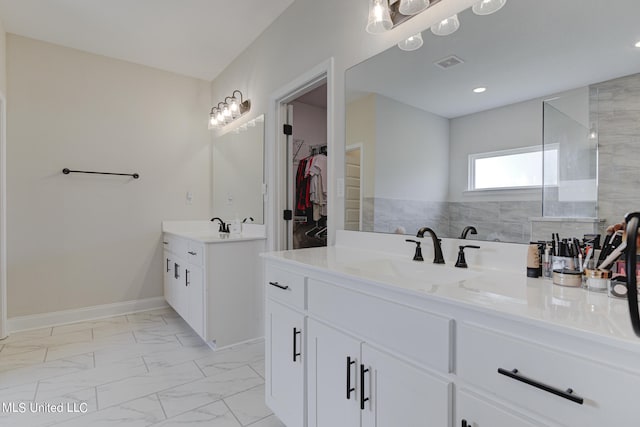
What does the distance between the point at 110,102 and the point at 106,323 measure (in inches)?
87.6

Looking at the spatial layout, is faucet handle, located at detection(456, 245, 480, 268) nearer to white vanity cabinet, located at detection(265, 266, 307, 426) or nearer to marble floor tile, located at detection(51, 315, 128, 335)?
white vanity cabinet, located at detection(265, 266, 307, 426)

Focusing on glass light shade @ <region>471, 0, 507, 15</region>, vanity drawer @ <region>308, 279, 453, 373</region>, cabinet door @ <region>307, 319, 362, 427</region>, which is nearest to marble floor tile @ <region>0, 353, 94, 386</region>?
cabinet door @ <region>307, 319, 362, 427</region>

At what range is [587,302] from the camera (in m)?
0.78

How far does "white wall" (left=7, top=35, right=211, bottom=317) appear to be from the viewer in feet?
9.48

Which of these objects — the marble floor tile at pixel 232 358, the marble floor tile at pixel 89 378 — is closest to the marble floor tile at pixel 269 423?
the marble floor tile at pixel 232 358

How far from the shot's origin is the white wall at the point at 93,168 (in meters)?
2.89

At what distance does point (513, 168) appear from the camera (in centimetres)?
121

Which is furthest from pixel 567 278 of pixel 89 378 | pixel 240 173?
pixel 240 173

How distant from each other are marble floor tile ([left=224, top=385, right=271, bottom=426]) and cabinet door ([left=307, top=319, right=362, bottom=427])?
0.50 meters

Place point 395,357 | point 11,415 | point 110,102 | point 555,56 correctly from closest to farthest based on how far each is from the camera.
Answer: point 395,357
point 555,56
point 11,415
point 110,102

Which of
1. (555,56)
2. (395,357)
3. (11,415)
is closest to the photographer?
(395,357)

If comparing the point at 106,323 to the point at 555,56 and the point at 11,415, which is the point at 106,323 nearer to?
the point at 11,415

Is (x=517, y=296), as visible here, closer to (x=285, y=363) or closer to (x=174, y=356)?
(x=285, y=363)

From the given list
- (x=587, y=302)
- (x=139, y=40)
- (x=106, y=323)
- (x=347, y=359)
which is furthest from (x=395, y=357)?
(x=139, y=40)
